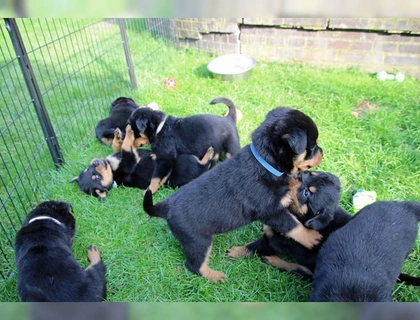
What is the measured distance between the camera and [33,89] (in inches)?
149

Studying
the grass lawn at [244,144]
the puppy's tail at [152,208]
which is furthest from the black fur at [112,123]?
the puppy's tail at [152,208]

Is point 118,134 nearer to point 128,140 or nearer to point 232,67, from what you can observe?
point 128,140

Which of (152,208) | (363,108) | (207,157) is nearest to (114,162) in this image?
(207,157)

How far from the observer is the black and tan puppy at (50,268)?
232 cm

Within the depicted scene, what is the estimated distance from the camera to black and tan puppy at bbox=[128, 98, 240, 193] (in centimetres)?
390

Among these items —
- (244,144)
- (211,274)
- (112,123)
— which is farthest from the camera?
(112,123)

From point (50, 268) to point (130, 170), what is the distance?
1.76 meters

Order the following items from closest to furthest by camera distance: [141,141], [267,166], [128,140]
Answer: [267,166] → [128,140] → [141,141]

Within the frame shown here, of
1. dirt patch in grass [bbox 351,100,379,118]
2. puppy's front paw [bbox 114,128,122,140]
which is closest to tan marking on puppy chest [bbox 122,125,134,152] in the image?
puppy's front paw [bbox 114,128,122,140]

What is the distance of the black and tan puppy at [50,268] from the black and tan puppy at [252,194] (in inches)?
27.4

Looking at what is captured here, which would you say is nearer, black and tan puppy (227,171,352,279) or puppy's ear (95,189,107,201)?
black and tan puppy (227,171,352,279)

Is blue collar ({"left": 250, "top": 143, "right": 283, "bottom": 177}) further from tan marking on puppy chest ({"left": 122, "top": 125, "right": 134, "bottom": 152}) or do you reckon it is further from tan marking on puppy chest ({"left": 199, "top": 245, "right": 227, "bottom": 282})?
tan marking on puppy chest ({"left": 122, "top": 125, "right": 134, "bottom": 152})

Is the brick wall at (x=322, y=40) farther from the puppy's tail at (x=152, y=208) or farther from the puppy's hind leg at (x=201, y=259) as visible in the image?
the puppy's hind leg at (x=201, y=259)

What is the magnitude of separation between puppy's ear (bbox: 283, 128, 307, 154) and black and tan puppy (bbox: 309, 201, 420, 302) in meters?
0.66
